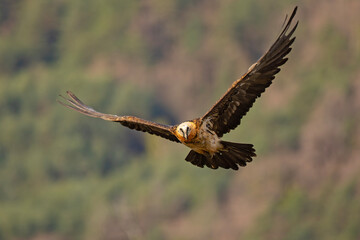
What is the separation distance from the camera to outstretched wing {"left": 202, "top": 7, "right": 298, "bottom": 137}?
16.8m

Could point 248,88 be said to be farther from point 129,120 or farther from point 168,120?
point 168,120

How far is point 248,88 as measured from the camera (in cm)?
1748

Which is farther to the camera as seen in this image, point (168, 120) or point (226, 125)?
point (168, 120)

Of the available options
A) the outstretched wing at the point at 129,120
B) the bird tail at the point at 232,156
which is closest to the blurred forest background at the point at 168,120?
the outstretched wing at the point at 129,120

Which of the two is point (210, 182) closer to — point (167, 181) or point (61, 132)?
point (167, 181)

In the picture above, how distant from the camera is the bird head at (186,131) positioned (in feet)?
57.2

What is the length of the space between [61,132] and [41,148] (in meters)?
1.39

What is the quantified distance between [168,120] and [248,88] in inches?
1686

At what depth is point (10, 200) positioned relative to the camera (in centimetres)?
6103

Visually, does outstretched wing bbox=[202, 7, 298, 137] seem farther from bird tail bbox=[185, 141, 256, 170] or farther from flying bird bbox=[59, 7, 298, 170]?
bird tail bbox=[185, 141, 256, 170]

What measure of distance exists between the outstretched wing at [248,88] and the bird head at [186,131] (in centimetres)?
34

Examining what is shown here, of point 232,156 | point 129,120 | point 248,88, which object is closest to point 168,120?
point 129,120

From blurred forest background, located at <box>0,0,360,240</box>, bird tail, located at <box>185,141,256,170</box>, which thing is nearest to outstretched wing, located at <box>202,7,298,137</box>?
bird tail, located at <box>185,141,256,170</box>

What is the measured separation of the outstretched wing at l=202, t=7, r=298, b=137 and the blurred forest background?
29.3 m
